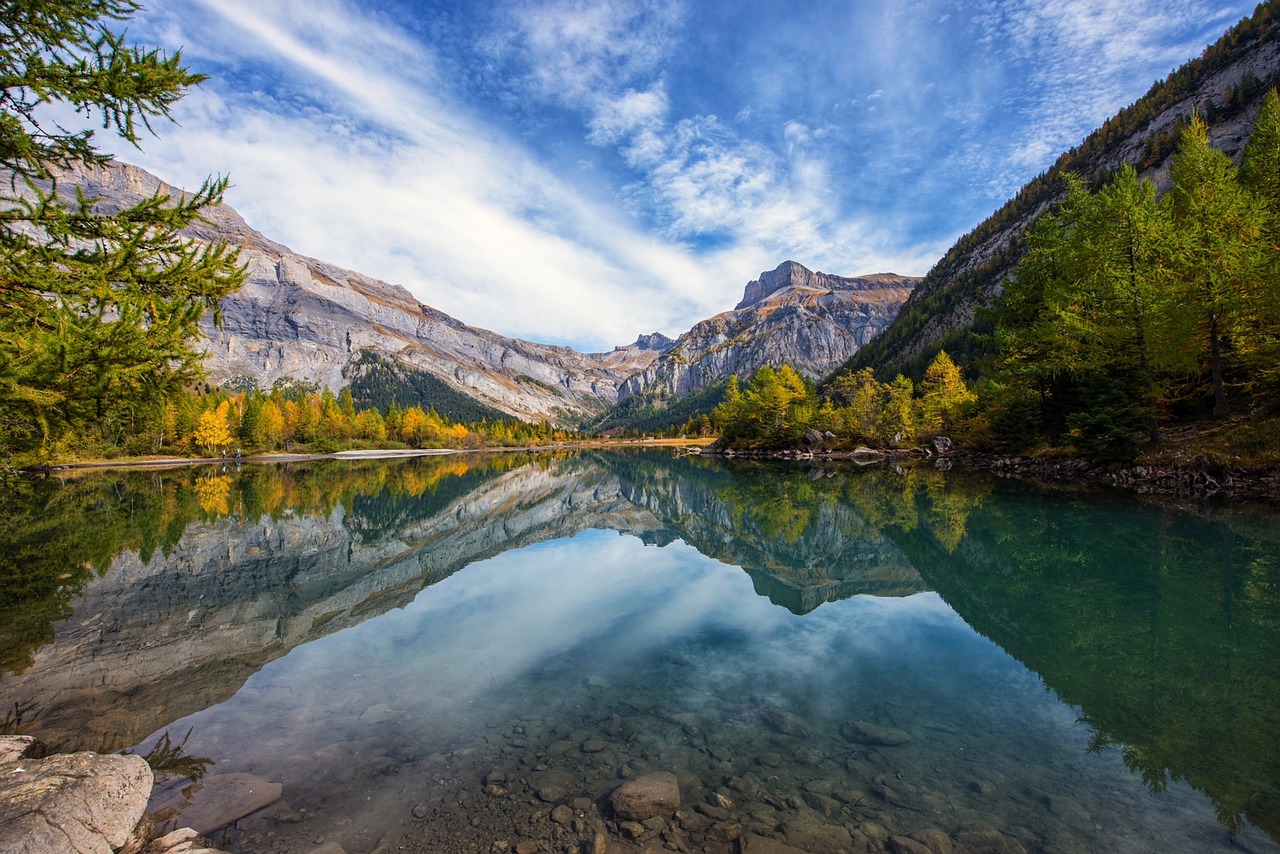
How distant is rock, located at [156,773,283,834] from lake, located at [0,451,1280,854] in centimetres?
4

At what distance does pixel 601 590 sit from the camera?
16062mm

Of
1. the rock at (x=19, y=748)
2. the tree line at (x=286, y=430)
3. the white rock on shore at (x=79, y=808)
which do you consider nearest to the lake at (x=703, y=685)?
the rock at (x=19, y=748)

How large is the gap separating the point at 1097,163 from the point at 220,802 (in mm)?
161475

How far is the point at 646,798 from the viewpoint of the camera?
237 inches

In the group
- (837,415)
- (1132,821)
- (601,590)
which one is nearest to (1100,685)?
(1132,821)

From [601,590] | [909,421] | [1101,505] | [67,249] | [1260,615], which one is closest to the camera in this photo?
[67,249]

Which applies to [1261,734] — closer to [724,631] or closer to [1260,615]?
[1260,615]

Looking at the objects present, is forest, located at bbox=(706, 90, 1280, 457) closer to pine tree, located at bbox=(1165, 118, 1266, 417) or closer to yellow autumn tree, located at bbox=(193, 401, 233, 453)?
pine tree, located at bbox=(1165, 118, 1266, 417)

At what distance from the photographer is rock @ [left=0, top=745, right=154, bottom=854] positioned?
4217 mm

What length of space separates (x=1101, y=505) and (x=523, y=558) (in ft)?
86.2

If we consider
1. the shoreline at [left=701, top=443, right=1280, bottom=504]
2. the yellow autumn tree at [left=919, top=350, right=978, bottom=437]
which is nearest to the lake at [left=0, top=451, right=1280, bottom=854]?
the shoreline at [left=701, top=443, right=1280, bottom=504]

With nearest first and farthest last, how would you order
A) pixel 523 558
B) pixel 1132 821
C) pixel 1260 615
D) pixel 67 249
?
pixel 1132 821, pixel 67 249, pixel 1260 615, pixel 523 558

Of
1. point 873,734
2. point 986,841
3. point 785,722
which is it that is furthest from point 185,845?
point 873,734

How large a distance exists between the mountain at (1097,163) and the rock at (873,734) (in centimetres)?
5082
